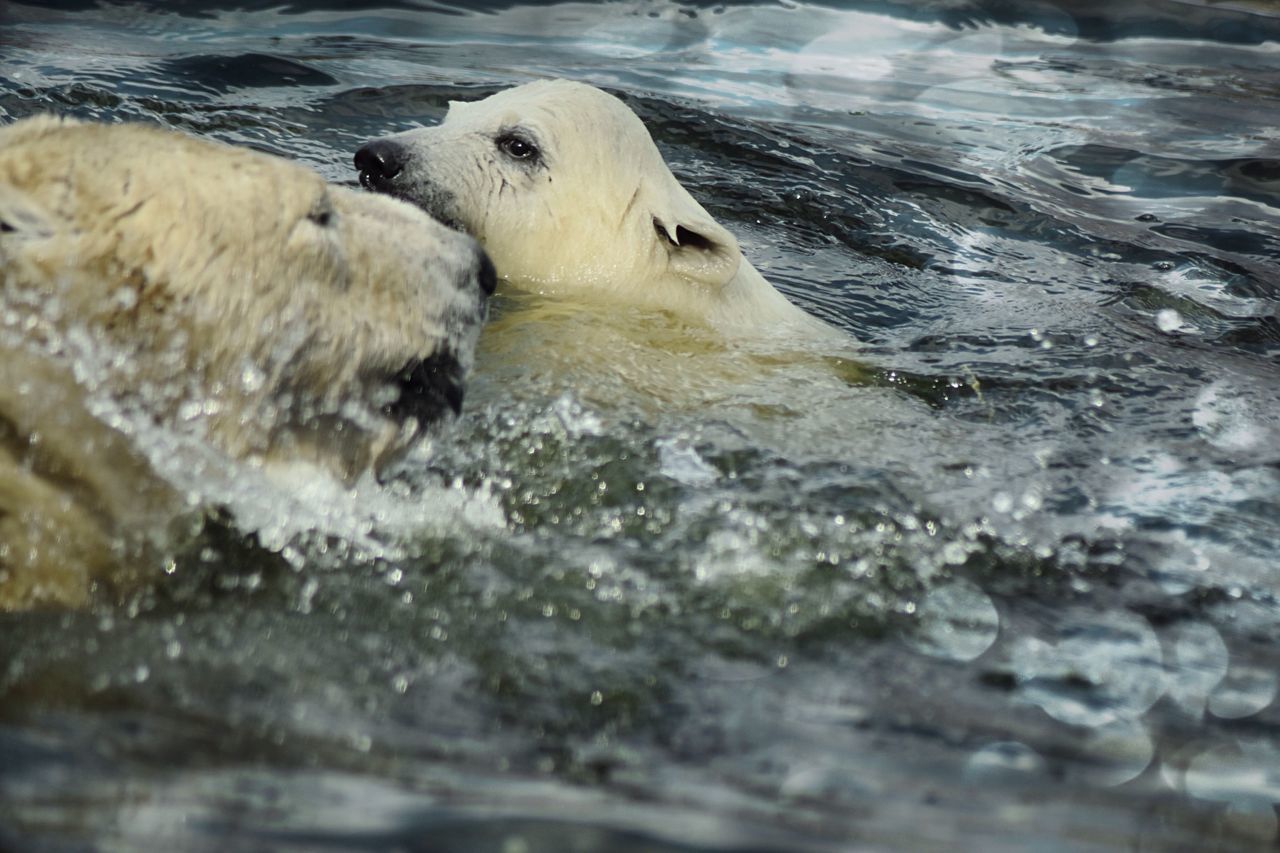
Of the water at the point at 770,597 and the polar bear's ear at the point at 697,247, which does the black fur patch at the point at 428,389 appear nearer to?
the water at the point at 770,597

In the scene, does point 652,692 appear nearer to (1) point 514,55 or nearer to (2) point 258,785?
(2) point 258,785

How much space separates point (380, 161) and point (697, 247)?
113cm

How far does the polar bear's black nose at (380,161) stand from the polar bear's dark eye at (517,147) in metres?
0.37

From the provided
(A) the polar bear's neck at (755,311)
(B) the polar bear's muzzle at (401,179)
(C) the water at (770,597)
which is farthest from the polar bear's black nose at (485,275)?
(A) the polar bear's neck at (755,311)

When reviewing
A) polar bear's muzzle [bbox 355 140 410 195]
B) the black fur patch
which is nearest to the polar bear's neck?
polar bear's muzzle [bbox 355 140 410 195]

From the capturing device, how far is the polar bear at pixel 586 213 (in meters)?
4.66

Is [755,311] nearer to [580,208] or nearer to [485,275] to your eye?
[580,208]

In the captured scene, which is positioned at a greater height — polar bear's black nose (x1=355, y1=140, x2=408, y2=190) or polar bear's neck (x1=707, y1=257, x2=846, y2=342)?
polar bear's black nose (x1=355, y1=140, x2=408, y2=190)

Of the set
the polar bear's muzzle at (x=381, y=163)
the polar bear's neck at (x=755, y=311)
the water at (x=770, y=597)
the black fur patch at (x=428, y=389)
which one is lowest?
the water at (x=770, y=597)

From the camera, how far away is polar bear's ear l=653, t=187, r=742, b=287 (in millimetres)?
4719

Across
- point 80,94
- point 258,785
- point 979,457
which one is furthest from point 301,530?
point 80,94

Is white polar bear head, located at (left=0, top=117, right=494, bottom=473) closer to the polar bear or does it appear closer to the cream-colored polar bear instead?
the cream-colored polar bear

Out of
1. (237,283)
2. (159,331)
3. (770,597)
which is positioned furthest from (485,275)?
(770,597)

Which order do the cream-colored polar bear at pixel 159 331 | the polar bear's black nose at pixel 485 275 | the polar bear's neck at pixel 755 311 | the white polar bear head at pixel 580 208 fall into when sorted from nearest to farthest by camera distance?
1. the cream-colored polar bear at pixel 159 331
2. the polar bear's black nose at pixel 485 275
3. the white polar bear head at pixel 580 208
4. the polar bear's neck at pixel 755 311
